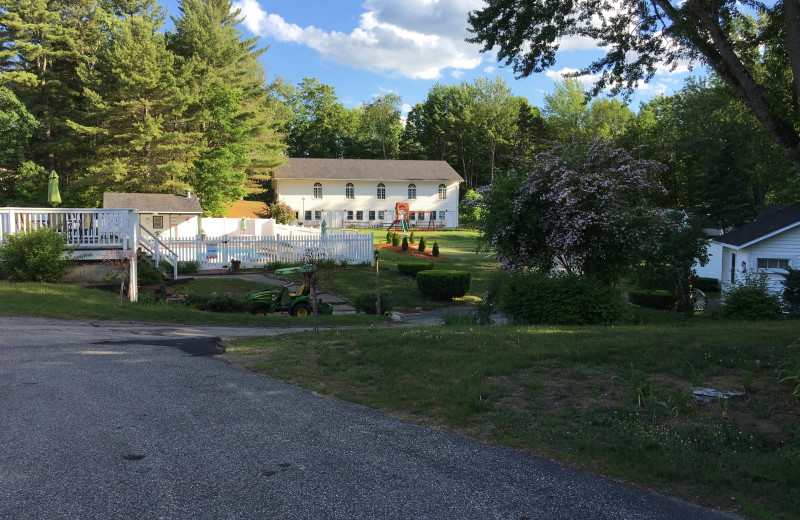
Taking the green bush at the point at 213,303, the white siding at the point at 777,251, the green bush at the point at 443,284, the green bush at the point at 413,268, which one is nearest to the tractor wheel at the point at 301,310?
the green bush at the point at 213,303

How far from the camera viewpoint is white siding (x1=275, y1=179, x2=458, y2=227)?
2362 inches

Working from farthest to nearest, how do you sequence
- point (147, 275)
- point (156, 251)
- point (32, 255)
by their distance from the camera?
point (156, 251)
point (147, 275)
point (32, 255)

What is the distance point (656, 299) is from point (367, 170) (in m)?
43.3

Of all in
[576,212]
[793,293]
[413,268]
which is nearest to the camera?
[576,212]

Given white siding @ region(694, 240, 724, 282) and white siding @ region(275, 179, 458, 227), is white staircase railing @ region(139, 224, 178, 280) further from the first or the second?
white siding @ region(275, 179, 458, 227)

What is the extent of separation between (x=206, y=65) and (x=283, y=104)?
29.4 m

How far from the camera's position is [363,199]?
62.3 meters

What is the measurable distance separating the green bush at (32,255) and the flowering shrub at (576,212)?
455 inches


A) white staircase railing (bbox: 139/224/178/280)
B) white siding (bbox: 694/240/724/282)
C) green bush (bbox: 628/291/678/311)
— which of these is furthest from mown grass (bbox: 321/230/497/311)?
white siding (bbox: 694/240/724/282)

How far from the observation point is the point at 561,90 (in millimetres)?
70500

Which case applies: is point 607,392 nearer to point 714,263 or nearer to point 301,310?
point 301,310

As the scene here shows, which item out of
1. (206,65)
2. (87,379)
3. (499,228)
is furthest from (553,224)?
(206,65)

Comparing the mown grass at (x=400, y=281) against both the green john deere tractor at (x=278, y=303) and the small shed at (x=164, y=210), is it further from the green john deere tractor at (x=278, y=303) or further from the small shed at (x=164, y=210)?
the small shed at (x=164, y=210)

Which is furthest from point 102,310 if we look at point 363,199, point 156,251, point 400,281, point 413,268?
point 363,199
